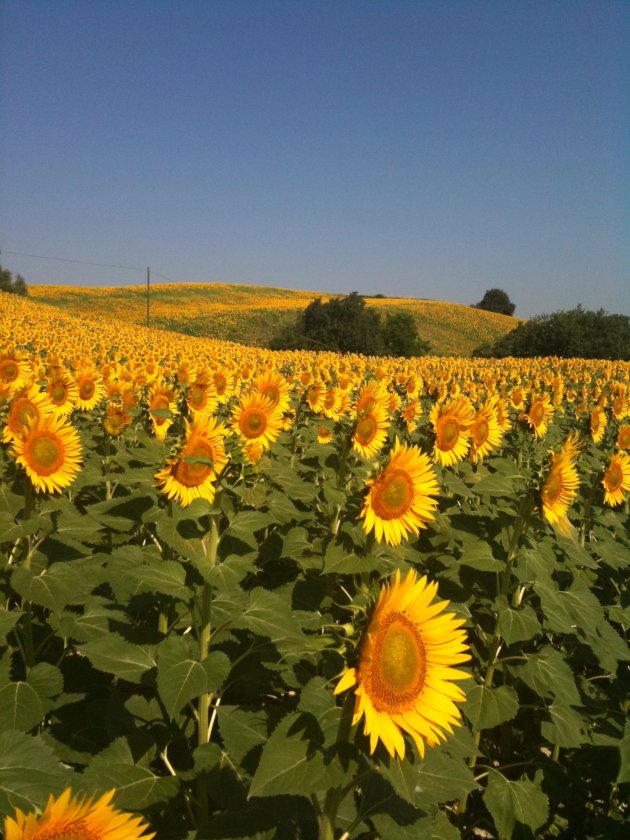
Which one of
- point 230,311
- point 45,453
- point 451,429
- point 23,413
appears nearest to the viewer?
point 45,453

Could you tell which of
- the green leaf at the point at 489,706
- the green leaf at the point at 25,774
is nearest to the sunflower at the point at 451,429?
the green leaf at the point at 489,706

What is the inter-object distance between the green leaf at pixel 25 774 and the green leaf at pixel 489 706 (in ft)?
5.91

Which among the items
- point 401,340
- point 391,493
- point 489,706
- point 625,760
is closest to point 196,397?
point 391,493

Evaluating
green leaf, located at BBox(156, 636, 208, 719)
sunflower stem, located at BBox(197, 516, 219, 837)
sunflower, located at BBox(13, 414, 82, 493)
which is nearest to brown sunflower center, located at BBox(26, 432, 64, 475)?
sunflower, located at BBox(13, 414, 82, 493)

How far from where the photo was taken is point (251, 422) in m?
3.84

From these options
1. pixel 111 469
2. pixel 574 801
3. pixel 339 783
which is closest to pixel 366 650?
pixel 339 783

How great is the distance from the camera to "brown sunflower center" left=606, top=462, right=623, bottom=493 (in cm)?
424

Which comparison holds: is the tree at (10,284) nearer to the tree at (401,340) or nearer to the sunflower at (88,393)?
the tree at (401,340)

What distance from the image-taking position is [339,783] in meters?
1.23

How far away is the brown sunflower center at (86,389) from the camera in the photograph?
18.1 feet

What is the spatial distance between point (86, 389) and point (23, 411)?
256cm

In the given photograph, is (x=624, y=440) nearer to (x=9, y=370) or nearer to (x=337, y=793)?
(x=337, y=793)

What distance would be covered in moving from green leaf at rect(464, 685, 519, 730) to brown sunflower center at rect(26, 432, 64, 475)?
2.32 meters

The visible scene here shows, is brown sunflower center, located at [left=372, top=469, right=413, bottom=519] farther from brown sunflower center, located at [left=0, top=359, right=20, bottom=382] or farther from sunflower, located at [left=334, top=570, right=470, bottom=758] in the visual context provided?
brown sunflower center, located at [left=0, top=359, right=20, bottom=382]
